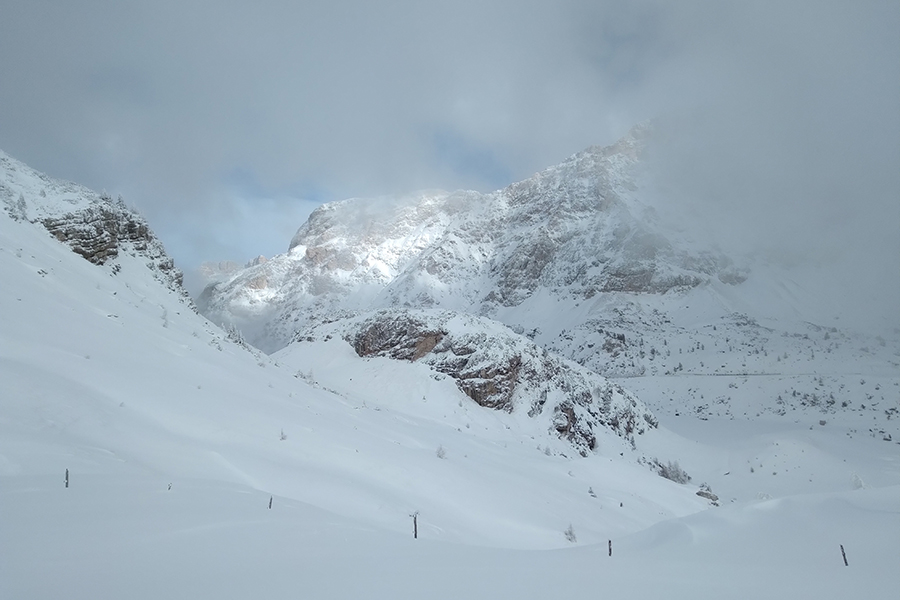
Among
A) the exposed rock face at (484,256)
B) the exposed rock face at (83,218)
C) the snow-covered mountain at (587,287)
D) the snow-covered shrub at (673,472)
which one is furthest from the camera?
the exposed rock face at (484,256)

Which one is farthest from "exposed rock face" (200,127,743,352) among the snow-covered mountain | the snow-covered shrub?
the snow-covered shrub

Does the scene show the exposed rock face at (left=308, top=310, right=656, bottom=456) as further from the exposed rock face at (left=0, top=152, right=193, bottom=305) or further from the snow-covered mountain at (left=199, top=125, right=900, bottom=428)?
the exposed rock face at (left=0, top=152, right=193, bottom=305)

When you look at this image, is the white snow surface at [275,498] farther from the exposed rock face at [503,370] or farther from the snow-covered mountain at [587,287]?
the snow-covered mountain at [587,287]

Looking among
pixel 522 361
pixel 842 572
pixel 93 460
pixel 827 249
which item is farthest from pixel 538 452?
pixel 827 249

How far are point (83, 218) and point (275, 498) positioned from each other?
46.6ft

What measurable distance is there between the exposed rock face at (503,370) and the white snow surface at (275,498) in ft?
15.0

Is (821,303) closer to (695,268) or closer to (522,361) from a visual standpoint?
(695,268)

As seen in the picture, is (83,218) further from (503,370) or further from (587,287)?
(587,287)

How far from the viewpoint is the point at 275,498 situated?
5.45 metres

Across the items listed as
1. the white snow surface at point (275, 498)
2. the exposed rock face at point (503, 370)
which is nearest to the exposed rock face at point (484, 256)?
the exposed rock face at point (503, 370)

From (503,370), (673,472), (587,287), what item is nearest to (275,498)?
(503,370)

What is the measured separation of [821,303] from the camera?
7031 cm

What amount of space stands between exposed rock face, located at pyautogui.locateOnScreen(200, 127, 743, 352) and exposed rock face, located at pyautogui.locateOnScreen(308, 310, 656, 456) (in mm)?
45724

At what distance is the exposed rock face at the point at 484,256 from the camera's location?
78.8 m
